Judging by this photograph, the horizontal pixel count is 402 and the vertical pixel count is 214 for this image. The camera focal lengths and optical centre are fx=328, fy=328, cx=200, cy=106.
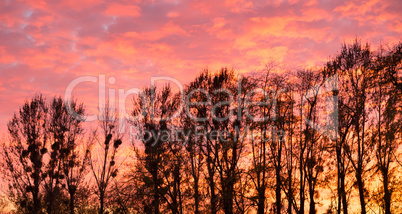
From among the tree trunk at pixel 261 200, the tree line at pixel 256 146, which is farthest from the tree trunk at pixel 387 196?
the tree trunk at pixel 261 200

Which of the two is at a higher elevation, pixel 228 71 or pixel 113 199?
pixel 228 71

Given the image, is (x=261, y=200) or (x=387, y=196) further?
(x=261, y=200)

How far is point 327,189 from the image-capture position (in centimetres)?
2912

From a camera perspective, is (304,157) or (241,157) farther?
(304,157)

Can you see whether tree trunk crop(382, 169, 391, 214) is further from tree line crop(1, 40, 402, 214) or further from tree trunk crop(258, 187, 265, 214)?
tree trunk crop(258, 187, 265, 214)

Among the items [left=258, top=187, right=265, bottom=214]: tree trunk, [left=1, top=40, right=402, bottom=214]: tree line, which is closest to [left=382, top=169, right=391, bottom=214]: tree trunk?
[left=1, top=40, right=402, bottom=214]: tree line

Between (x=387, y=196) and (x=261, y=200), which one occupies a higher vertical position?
(x=387, y=196)

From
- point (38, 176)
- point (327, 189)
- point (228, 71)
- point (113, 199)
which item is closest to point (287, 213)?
point (327, 189)

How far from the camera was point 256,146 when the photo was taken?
27.7 m

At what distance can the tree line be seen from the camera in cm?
2531

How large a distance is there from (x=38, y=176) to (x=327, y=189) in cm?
2608

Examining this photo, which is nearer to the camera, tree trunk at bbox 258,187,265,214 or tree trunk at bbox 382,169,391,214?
tree trunk at bbox 382,169,391,214

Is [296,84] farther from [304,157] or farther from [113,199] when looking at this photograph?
[113,199]

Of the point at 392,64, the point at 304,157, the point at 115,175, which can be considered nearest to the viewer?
the point at 392,64
